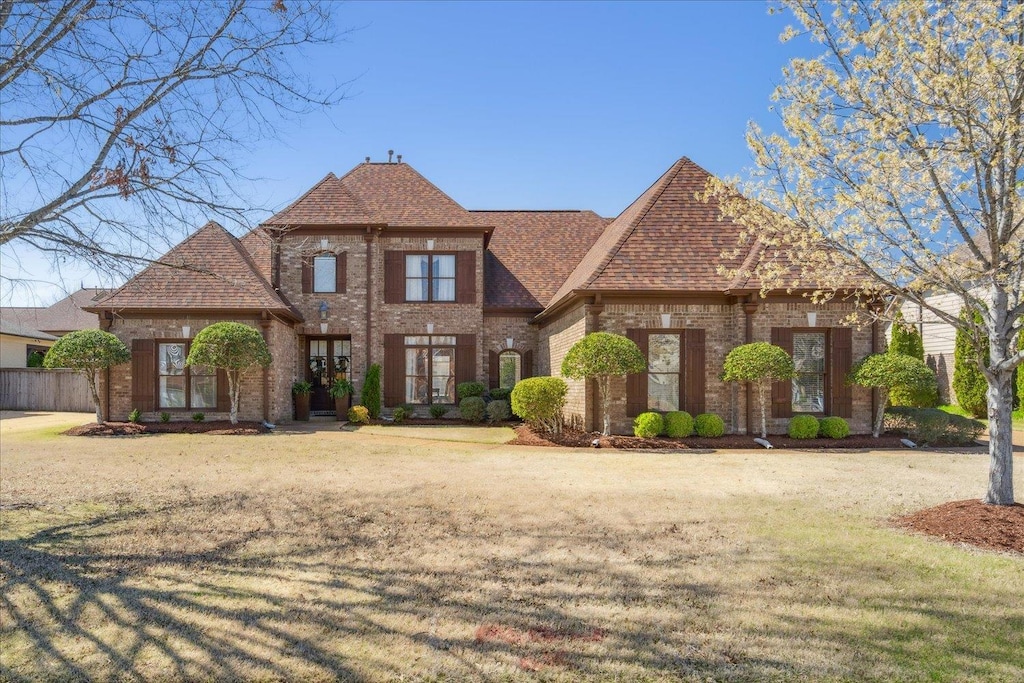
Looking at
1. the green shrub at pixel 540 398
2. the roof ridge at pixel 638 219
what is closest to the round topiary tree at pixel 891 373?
the roof ridge at pixel 638 219

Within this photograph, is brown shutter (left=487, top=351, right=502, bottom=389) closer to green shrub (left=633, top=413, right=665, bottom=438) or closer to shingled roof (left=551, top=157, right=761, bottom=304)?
shingled roof (left=551, top=157, right=761, bottom=304)

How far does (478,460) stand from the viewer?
11273mm

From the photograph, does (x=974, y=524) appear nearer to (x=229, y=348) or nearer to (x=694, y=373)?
(x=694, y=373)

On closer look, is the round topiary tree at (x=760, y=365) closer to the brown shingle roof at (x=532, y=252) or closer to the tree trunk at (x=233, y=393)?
the brown shingle roof at (x=532, y=252)

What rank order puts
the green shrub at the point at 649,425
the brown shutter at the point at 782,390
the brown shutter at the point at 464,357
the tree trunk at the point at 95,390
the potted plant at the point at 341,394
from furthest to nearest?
the brown shutter at the point at 464,357 → the potted plant at the point at 341,394 → the tree trunk at the point at 95,390 → the brown shutter at the point at 782,390 → the green shrub at the point at 649,425

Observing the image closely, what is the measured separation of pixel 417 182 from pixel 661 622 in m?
17.9

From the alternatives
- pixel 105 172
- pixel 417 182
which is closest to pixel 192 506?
pixel 105 172

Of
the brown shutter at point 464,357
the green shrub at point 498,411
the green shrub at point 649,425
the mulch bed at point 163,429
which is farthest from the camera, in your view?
the brown shutter at point 464,357

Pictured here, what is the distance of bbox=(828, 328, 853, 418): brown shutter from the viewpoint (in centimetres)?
1420

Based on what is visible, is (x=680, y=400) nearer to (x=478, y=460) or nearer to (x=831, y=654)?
(x=478, y=460)

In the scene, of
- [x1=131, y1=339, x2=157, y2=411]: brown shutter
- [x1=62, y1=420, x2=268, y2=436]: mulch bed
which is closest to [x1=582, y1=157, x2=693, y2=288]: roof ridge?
[x1=62, y1=420, x2=268, y2=436]: mulch bed

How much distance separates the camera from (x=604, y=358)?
12836 mm

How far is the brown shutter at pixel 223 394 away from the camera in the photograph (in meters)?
16.9

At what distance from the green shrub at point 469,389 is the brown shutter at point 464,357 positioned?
43 cm
